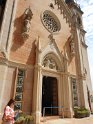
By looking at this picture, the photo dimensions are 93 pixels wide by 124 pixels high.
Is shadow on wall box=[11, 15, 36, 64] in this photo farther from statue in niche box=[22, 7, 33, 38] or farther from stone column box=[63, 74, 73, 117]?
stone column box=[63, 74, 73, 117]

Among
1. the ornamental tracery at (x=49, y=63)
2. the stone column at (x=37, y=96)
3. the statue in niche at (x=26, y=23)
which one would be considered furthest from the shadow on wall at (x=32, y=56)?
the ornamental tracery at (x=49, y=63)

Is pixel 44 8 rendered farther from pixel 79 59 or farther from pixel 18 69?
pixel 18 69

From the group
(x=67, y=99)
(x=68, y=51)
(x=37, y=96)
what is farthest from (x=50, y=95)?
(x=68, y=51)

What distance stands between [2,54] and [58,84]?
6.49 metres

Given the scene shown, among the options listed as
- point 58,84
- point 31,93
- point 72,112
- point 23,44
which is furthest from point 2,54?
point 72,112

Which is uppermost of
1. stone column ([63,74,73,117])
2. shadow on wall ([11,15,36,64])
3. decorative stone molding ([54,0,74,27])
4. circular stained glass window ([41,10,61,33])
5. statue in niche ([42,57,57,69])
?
decorative stone molding ([54,0,74,27])

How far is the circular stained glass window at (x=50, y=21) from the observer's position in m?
15.5

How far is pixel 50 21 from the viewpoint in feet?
54.0

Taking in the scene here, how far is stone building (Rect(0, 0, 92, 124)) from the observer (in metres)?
10.6

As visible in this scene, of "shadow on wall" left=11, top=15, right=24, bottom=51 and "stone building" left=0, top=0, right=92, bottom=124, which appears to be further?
"shadow on wall" left=11, top=15, right=24, bottom=51

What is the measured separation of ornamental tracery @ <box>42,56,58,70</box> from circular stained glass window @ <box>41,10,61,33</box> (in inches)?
134

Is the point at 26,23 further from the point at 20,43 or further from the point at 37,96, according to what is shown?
the point at 37,96

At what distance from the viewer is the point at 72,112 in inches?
511

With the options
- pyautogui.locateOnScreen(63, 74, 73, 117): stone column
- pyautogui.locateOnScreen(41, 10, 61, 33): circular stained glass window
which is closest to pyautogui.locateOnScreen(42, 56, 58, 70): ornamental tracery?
pyautogui.locateOnScreen(63, 74, 73, 117): stone column
